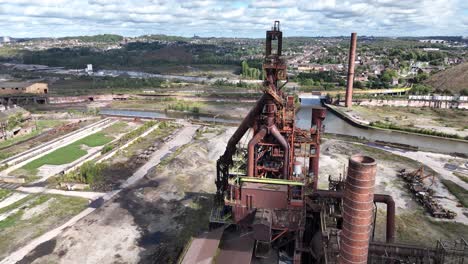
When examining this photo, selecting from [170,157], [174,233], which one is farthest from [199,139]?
[174,233]

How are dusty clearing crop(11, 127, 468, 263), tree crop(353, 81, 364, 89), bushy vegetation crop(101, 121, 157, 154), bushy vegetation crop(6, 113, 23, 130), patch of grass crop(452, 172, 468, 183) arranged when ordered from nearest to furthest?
1. dusty clearing crop(11, 127, 468, 263)
2. patch of grass crop(452, 172, 468, 183)
3. bushy vegetation crop(101, 121, 157, 154)
4. bushy vegetation crop(6, 113, 23, 130)
5. tree crop(353, 81, 364, 89)

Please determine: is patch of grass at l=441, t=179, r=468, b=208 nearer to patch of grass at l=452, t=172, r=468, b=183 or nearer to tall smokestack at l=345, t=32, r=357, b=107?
patch of grass at l=452, t=172, r=468, b=183

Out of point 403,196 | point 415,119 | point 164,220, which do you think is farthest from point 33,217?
point 415,119

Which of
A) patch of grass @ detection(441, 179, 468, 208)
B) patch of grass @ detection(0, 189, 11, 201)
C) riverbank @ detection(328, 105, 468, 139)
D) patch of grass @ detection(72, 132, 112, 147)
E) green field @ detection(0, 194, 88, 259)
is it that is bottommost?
green field @ detection(0, 194, 88, 259)

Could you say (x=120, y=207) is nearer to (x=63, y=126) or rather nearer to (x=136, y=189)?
(x=136, y=189)

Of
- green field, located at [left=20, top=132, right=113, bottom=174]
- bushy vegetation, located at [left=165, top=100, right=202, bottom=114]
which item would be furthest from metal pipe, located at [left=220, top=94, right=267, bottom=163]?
bushy vegetation, located at [left=165, top=100, right=202, bottom=114]

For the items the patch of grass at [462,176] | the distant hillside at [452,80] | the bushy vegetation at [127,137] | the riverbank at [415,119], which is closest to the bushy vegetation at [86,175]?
the bushy vegetation at [127,137]

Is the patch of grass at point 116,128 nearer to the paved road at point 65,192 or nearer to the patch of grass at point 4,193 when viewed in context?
the paved road at point 65,192

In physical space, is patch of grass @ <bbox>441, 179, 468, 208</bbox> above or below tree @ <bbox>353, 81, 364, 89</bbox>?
below
